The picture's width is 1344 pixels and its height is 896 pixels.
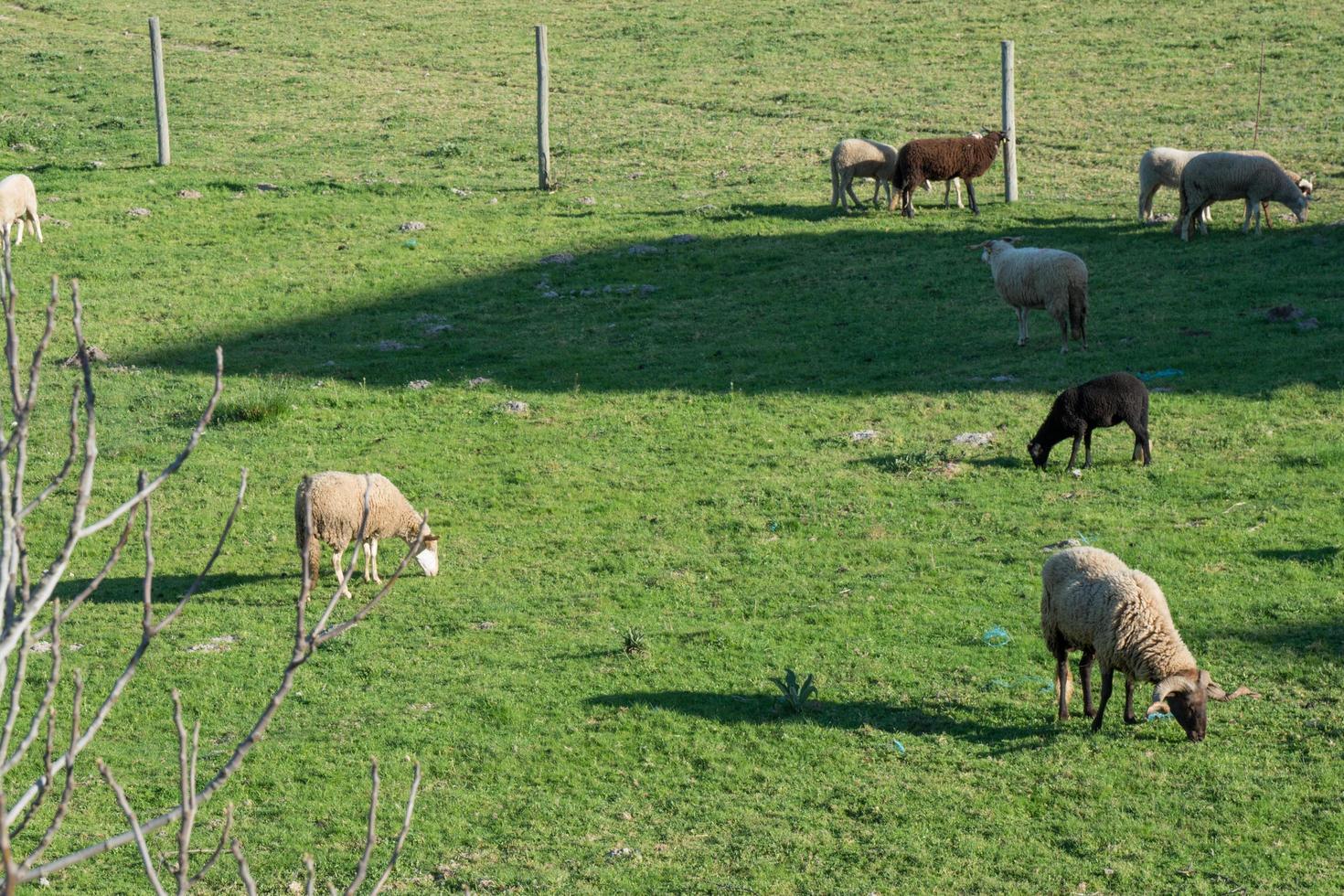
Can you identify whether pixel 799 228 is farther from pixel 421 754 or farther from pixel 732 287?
Answer: pixel 421 754

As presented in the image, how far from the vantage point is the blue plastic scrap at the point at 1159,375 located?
20500 mm

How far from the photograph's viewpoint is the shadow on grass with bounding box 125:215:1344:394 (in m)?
21.7

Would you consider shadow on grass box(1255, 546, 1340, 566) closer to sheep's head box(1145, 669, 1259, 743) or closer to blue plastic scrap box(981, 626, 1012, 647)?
blue plastic scrap box(981, 626, 1012, 647)

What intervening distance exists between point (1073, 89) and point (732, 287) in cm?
1707

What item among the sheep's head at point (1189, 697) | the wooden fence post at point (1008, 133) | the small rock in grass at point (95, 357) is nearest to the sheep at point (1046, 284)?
the wooden fence post at point (1008, 133)

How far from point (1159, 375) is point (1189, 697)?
10.5 m

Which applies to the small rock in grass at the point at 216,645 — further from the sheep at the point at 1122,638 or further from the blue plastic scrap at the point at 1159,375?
the blue plastic scrap at the point at 1159,375

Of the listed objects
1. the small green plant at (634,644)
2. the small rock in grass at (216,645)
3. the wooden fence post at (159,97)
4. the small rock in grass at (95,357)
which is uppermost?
the wooden fence post at (159,97)

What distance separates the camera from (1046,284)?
842 inches

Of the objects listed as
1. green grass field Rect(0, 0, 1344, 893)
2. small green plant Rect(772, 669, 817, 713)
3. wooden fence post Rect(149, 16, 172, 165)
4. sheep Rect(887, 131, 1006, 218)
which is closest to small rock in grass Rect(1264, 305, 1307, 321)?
green grass field Rect(0, 0, 1344, 893)

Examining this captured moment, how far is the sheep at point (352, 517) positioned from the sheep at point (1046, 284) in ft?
33.8

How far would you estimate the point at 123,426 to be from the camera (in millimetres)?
20609

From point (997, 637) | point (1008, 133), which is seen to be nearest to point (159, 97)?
point (1008, 133)

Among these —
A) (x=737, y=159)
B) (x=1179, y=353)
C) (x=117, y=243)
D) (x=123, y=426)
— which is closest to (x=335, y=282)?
(x=117, y=243)
